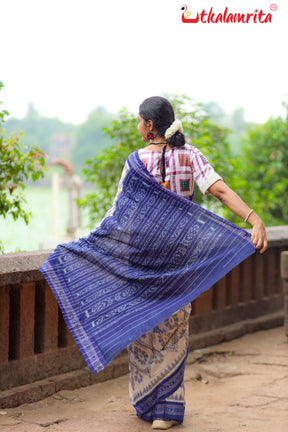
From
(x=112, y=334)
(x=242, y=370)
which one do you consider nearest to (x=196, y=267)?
(x=112, y=334)

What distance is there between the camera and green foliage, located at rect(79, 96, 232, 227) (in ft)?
20.2

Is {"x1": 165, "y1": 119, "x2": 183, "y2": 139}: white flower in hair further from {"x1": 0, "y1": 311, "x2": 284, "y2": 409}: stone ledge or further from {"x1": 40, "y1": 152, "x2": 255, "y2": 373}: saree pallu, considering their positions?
{"x1": 0, "y1": 311, "x2": 284, "y2": 409}: stone ledge

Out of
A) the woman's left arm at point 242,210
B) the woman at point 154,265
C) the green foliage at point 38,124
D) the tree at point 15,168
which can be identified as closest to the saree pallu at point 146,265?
the woman at point 154,265

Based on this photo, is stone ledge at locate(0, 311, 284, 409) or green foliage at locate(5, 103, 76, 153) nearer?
stone ledge at locate(0, 311, 284, 409)

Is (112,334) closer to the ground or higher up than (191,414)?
higher up

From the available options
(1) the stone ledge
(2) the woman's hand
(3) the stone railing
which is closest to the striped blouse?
(2) the woman's hand

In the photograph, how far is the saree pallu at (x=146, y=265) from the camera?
3.27 m

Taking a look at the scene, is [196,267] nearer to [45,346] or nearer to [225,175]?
[45,346]

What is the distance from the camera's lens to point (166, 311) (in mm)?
3264

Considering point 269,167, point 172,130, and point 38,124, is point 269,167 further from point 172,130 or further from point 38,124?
point 38,124

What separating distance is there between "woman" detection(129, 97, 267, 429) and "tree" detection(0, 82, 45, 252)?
4.41 feet

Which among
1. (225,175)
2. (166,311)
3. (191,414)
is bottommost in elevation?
(191,414)

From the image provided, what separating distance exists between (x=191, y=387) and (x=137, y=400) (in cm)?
96

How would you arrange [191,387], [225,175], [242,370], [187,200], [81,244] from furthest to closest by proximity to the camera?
[225,175]
[242,370]
[191,387]
[81,244]
[187,200]
